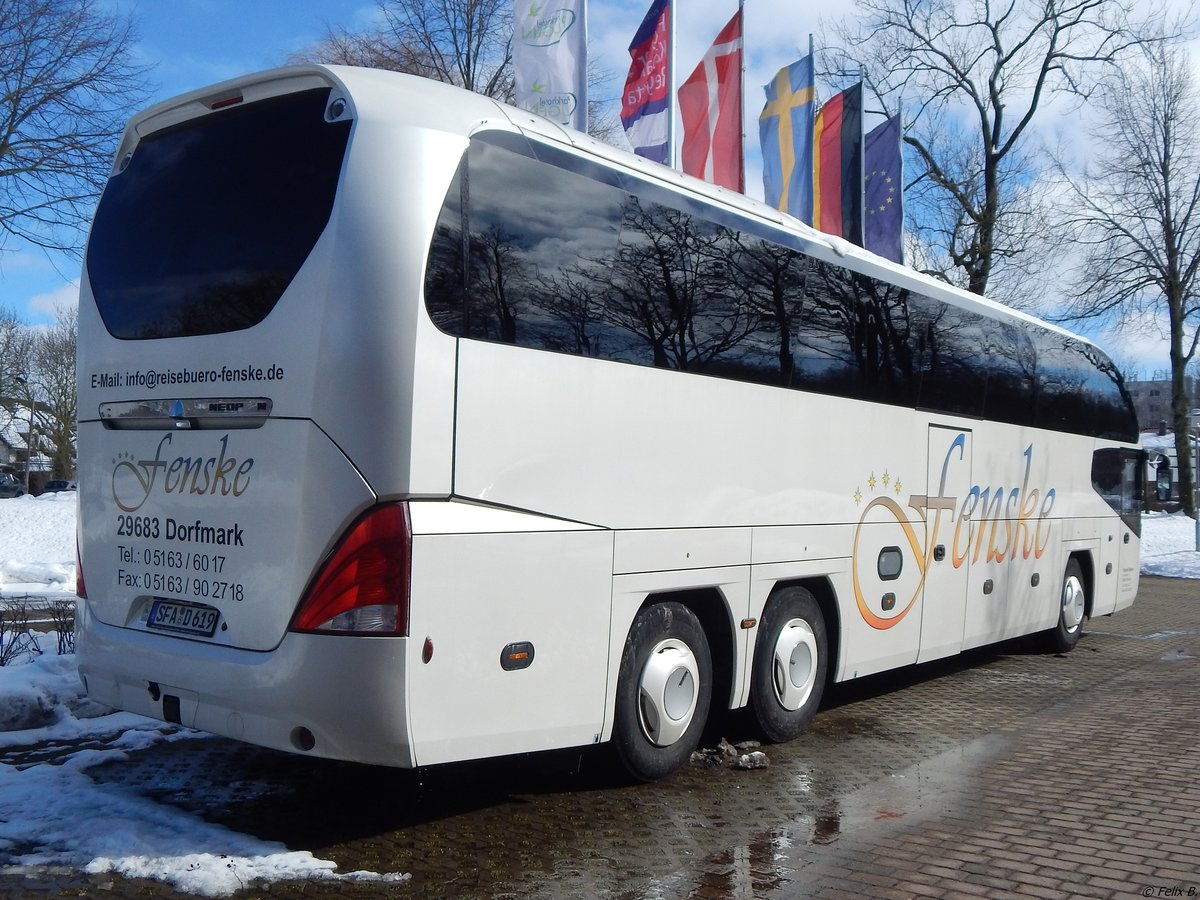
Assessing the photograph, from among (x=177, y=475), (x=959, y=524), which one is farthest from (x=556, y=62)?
(x=177, y=475)

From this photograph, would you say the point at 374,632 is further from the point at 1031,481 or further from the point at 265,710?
the point at 1031,481

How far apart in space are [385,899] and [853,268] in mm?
6095

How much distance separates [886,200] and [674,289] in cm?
1522

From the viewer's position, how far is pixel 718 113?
16781 millimetres

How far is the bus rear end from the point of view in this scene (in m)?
4.87

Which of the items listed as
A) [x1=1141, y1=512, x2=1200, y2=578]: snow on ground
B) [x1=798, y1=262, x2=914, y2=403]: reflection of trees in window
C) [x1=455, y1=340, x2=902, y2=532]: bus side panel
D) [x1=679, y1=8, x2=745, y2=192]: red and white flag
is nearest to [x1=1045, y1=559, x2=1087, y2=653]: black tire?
[x1=798, y1=262, x2=914, y2=403]: reflection of trees in window

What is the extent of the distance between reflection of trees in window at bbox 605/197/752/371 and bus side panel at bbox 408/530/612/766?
129 cm

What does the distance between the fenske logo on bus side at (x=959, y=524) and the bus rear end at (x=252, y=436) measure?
15.4 feet

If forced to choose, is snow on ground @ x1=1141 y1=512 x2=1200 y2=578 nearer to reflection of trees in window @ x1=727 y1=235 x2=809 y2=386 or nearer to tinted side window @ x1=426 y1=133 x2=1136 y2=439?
tinted side window @ x1=426 y1=133 x2=1136 y2=439

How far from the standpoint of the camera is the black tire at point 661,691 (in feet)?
20.6

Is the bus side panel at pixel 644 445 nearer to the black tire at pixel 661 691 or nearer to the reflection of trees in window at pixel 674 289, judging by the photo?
the reflection of trees in window at pixel 674 289

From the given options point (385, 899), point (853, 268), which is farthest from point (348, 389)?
point (853, 268)

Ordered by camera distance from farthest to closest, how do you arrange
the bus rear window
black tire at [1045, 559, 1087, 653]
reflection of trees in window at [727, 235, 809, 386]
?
black tire at [1045, 559, 1087, 653] < reflection of trees in window at [727, 235, 809, 386] < the bus rear window

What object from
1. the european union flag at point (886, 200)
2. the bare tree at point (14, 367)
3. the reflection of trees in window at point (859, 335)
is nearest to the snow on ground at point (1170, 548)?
the european union flag at point (886, 200)
